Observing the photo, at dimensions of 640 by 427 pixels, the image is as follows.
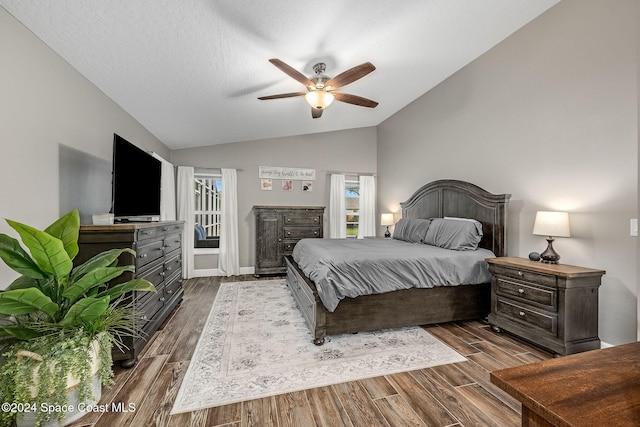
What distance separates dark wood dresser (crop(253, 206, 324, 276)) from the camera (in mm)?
5152

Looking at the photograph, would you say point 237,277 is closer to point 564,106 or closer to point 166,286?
point 166,286

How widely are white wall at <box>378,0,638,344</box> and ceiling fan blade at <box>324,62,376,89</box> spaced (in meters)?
1.94

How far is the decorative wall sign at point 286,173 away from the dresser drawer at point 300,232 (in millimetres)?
1137

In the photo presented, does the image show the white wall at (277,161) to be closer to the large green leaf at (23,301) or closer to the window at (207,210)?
the window at (207,210)

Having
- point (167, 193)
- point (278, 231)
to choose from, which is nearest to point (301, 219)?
point (278, 231)

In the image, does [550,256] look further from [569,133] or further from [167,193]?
[167,193]

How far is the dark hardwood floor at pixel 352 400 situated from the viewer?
5.41ft

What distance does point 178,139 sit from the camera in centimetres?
Result: 457

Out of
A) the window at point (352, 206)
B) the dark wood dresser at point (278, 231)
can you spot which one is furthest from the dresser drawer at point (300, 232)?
the window at point (352, 206)

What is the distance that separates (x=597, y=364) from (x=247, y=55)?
115 inches

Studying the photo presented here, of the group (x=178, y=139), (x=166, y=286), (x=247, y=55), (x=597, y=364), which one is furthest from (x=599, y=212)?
(x=178, y=139)

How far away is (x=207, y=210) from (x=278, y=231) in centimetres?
150

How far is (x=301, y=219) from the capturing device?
5.35 meters

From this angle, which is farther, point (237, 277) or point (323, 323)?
point (237, 277)
